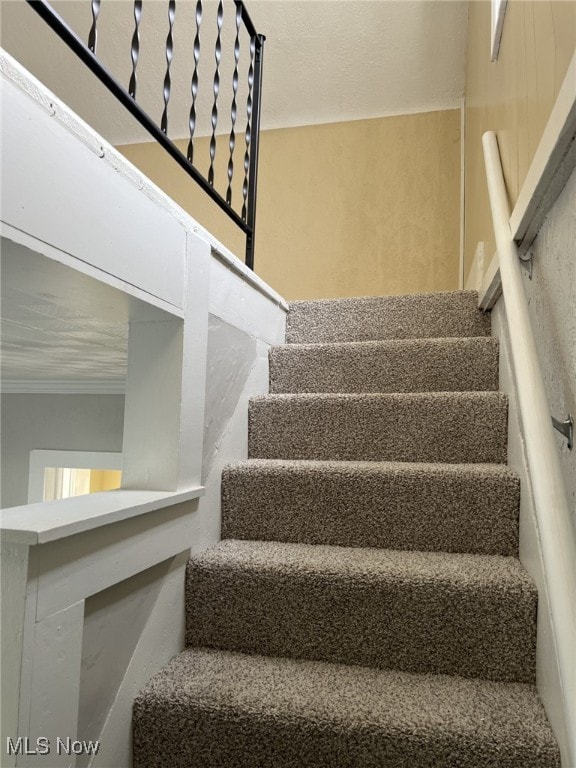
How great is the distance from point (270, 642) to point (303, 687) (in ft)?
0.53

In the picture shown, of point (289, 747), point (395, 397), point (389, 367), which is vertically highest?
point (389, 367)

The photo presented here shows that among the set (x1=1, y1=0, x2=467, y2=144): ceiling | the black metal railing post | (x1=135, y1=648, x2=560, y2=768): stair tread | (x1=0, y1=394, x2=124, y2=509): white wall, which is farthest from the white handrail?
(x1=1, y1=0, x2=467, y2=144): ceiling

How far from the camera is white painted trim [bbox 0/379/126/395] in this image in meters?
2.38

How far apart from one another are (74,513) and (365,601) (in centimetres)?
63

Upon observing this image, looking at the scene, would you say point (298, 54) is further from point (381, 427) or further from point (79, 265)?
point (79, 265)

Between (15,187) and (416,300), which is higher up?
(416,300)

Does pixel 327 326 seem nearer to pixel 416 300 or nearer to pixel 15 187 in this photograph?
pixel 416 300

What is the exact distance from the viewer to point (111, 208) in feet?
3.04

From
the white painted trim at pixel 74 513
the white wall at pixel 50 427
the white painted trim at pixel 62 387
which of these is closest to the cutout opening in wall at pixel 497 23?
the white painted trim at pixel 74 513

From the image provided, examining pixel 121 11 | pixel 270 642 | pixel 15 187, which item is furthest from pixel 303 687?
pixel 121 11

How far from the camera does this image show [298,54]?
3385mm

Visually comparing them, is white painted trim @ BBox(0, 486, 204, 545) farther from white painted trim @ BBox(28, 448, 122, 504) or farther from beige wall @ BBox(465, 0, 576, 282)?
white painted trim @ BBox(28, 448, 122, 504)

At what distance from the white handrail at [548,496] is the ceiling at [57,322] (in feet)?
2.42
